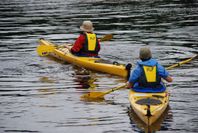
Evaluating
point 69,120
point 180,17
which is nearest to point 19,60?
point 69,120

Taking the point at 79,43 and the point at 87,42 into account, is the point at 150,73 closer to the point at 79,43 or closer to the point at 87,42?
the point at 87,42

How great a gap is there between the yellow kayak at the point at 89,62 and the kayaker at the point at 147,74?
3228 mm

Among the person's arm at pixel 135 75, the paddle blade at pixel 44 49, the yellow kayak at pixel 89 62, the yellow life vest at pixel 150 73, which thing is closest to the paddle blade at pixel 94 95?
the person's arm at pixel 135 75

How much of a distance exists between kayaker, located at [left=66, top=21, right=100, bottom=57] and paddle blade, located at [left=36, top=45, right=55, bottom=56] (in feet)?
6.16

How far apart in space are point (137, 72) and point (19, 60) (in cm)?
784

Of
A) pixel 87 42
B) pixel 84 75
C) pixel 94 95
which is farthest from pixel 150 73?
pixel 87 42

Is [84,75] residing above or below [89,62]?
below

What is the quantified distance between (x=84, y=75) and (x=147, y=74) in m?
4.75

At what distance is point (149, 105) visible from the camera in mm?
9758

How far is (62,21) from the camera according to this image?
3041 centimetres

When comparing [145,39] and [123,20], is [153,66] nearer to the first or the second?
[145,39]

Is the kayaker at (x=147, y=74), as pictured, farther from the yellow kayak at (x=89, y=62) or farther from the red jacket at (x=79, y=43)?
the red jacket at (x=79, y=43)

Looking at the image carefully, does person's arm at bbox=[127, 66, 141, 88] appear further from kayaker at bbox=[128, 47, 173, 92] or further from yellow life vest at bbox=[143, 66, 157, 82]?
yellow life vest at bbox=[143, 66, 157, 82]

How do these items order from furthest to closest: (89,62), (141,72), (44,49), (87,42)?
(44,49)
(87,42)
(89,62)
(141,72)
